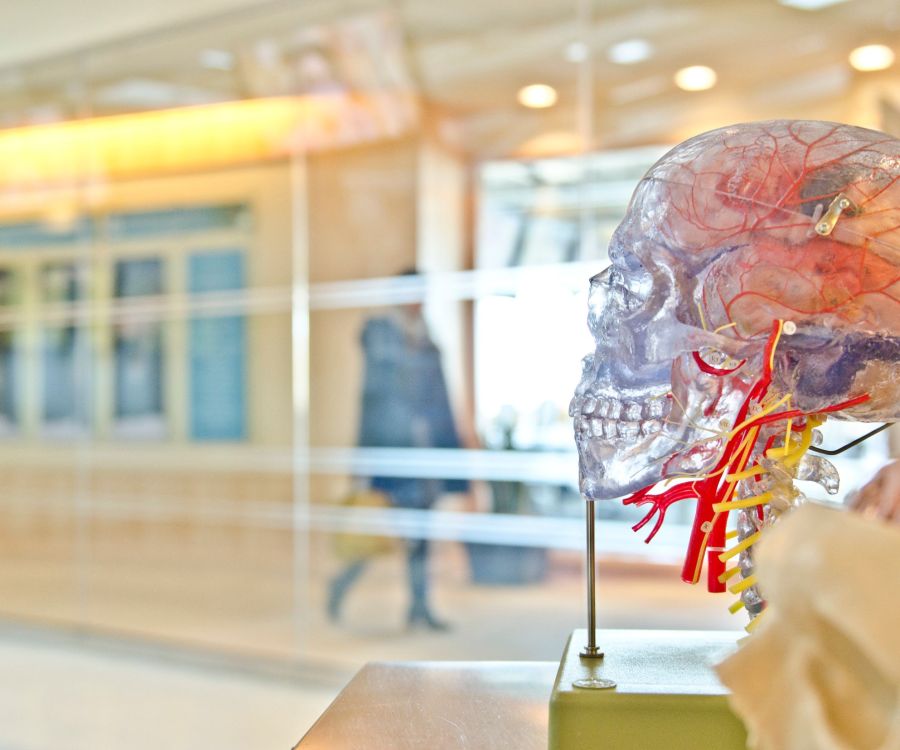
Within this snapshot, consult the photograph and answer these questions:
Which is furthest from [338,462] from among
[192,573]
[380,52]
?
[380,52]

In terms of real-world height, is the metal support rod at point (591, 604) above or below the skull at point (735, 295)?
below

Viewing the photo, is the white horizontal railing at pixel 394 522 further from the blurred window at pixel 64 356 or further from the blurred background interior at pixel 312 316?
the blurred window at pixel 64 356

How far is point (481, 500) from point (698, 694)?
12.7ft

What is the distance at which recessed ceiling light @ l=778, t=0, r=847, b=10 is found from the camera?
4.10m

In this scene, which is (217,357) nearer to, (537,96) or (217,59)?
(217,59)

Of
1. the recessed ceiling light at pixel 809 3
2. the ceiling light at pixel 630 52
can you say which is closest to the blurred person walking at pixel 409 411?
the ceiling light at pixel 630 52

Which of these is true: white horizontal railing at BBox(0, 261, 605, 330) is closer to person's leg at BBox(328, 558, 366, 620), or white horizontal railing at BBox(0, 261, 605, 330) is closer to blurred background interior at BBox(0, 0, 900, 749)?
blurred background interior at BBox(0, 0, 900, 749)

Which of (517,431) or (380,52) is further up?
(380,52)

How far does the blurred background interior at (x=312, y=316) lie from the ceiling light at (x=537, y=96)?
0.01m

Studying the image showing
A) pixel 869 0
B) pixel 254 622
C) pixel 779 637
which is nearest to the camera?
pixel 779 637

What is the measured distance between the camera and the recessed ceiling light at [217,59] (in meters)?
5.62

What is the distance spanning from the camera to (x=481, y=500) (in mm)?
4828

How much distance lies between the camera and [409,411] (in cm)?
505

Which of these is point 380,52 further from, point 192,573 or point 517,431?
point 192,573
